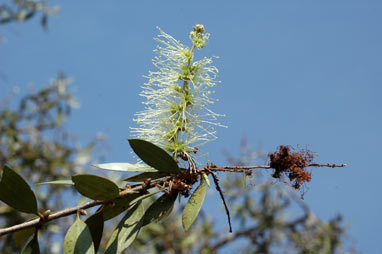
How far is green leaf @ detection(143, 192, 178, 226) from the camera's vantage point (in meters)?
1.43

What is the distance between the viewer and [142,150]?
1358mm

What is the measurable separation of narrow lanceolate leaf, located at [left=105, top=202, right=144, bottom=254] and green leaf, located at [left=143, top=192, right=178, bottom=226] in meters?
0.04

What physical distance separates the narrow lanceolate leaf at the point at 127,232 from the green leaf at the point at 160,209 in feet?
0.14

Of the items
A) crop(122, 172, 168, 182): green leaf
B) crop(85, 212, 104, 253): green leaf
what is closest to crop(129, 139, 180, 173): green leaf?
crop(122, 172, 168, 182): green leaf

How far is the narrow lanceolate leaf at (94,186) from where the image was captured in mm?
1323

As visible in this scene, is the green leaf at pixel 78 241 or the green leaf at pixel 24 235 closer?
the green leaf at pixel 78 241

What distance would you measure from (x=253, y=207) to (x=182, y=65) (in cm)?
341

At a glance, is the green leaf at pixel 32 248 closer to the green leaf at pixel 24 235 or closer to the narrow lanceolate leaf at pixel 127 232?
the green leaf at pixel 24 235

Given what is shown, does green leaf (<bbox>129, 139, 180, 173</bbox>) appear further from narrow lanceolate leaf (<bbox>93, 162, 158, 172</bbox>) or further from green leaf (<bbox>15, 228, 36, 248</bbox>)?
green leaf (<bbox>15, 228, 36, 248</bbox>)

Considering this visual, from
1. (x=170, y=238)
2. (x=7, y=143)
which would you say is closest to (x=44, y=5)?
(x=7, y=143)

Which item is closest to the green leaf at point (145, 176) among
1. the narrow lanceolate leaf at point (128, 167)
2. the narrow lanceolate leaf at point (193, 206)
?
the narrow lanceolate leaf at point (128, 167)

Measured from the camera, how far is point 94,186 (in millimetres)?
1336

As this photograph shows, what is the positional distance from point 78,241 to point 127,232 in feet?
0.44

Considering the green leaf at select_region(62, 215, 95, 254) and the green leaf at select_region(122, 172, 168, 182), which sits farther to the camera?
the green leaf at select_region(122, 172, 168, 182)
